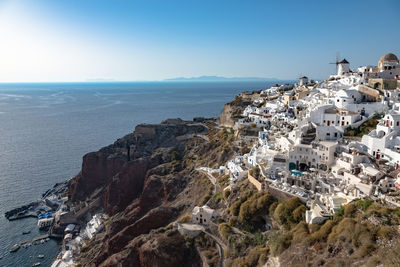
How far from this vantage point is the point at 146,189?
58906 mm

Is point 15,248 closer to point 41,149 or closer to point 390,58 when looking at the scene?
point 41,149

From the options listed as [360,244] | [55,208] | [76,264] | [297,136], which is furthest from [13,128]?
[360,244]

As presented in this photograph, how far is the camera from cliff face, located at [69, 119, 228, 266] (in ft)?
127

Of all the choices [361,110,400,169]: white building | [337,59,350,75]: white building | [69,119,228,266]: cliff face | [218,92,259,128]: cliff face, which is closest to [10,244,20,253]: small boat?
[69,119,228,266]: cliff face

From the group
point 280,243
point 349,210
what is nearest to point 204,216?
point 280,243

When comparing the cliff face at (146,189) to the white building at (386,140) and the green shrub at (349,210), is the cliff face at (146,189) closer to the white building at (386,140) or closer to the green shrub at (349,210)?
the green shrub at (349,210)

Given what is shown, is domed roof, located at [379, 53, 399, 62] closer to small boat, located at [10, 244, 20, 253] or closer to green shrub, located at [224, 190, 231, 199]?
green shrub, located at [224, 190, 231, 199]

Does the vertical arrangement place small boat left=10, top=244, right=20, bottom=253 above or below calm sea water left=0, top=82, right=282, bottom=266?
below

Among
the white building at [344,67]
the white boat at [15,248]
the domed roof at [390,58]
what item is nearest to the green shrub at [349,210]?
the domed roof at [390,58]

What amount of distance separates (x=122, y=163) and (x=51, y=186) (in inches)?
715

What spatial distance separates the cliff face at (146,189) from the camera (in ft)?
127

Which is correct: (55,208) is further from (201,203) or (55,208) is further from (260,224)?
(260,224)

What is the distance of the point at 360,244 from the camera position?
72.9 ft

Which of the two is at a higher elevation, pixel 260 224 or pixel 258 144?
pixel 258 144
